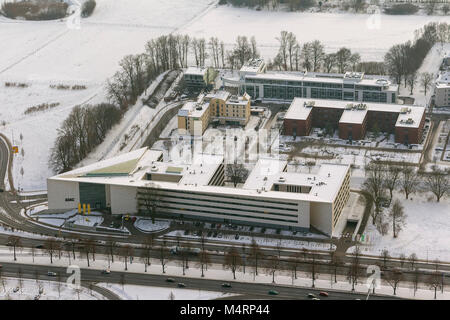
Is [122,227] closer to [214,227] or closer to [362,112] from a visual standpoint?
[214,227]

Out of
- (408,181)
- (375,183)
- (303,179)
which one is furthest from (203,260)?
(408,181)

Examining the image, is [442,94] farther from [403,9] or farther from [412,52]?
[403,9]

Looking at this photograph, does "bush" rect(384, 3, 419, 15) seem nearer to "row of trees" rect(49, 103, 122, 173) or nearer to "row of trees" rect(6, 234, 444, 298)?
"row of trees" rect(49, 103, 122, 173)

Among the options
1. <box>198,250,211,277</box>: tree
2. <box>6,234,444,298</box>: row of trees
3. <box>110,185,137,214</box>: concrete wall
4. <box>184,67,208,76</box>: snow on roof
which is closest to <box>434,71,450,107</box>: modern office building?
<box>184,67,208,76</box>: snow on roof

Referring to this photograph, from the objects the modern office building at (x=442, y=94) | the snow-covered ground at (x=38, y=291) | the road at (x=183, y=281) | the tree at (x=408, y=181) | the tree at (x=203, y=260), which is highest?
the modern office building at (x=442, y=94)

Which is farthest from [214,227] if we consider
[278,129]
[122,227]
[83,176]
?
[278,129]

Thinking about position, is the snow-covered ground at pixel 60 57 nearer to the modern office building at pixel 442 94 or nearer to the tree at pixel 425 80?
the tree at pixel 425 80

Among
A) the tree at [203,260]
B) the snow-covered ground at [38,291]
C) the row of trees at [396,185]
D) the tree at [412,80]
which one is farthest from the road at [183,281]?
the tree at [412,80]
